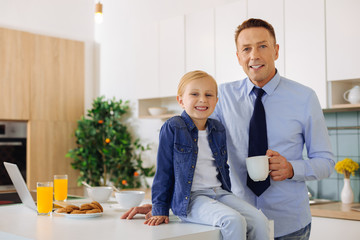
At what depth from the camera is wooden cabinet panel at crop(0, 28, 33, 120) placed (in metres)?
4.61

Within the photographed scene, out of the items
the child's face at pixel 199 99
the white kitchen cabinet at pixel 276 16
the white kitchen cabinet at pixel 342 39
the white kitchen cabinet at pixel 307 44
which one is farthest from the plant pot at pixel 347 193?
the child's face at pixel 199 99

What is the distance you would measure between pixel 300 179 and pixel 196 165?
0.42m

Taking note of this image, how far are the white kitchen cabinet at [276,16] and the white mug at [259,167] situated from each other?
5.91ft

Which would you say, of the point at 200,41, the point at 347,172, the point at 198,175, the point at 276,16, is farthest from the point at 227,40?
the point at 198,175

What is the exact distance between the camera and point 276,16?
3.34 metres

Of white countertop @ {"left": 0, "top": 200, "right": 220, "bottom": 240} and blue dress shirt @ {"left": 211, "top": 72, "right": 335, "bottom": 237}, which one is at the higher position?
blue dress shirt @ {"left": 211, "top": 72, "right": 335, "bottom": 237}

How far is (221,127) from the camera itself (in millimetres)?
1723

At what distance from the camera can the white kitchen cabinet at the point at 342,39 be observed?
2965mm

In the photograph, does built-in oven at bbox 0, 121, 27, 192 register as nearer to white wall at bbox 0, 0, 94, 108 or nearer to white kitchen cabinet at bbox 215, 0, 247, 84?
white wall at bbox 0, 0, 94, 108

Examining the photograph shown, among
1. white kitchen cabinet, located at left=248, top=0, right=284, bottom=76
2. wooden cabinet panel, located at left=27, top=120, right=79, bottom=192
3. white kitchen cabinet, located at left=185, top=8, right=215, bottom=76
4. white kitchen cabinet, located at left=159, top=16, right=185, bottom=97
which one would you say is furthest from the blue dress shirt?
wooden cabinet panel, located at left=27, top=120, right=79, bottom=192

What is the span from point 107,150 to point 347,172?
2399 millimetres

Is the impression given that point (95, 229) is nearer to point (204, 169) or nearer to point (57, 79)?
point (204, 169)

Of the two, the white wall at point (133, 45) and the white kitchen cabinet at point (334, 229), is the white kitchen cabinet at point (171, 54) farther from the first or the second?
the white kitchen cabinet at point (334, 229)

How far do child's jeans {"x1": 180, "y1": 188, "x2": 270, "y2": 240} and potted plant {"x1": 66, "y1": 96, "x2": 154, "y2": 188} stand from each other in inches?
122
